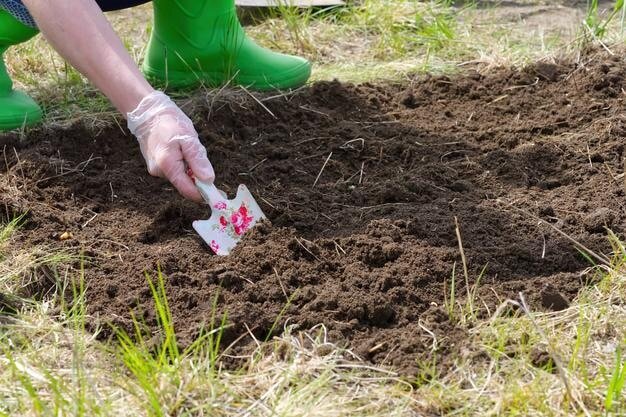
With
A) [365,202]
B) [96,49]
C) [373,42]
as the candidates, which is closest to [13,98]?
[96,49]

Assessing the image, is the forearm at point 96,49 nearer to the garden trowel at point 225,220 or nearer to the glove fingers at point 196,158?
the glove fingers at point 196,158

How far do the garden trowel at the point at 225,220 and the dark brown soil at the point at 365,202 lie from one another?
1.7 inches

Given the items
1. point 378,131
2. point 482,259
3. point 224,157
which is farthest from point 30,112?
point 482,259

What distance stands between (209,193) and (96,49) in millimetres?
439

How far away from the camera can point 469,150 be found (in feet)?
9.42

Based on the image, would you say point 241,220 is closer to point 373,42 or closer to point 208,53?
point 208,53

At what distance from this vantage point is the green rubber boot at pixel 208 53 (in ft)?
10.9

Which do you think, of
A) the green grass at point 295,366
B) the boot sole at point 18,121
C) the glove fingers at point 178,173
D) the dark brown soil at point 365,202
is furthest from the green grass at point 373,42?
the green grass at point 295,366

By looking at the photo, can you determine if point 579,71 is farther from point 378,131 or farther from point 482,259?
point 482,259

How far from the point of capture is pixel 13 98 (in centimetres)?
310

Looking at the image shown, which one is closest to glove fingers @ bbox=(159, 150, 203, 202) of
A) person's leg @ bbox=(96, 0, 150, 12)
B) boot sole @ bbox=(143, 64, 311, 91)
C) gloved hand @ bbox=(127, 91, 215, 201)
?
gloved hand @ bbox=(127, 91, 215, 201)

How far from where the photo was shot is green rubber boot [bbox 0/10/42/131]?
3018 mm

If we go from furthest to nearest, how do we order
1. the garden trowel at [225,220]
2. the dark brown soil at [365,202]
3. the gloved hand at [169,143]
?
the garden trowel at [225,220] → the gloved hand at [169,143] → the dark brown soil at [365,202]

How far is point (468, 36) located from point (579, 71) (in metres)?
0.65
